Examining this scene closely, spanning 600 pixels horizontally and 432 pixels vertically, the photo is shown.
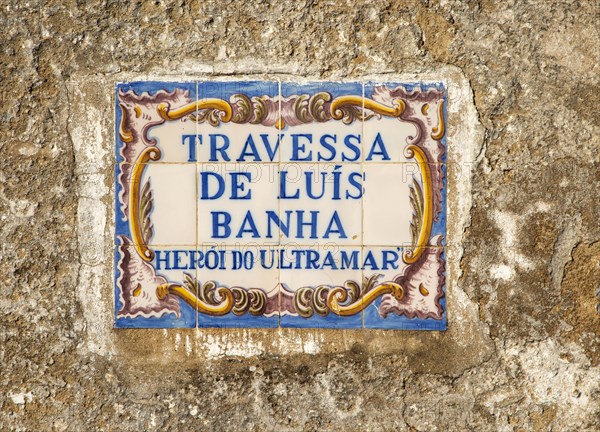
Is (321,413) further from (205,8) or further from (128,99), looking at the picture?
(205,8)

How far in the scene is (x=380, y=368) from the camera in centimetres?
278

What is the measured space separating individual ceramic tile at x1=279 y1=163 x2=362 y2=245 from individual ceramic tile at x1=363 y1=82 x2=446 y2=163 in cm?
15

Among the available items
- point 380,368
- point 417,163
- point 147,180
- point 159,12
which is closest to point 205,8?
point 159,12

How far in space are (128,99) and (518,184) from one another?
1.75m

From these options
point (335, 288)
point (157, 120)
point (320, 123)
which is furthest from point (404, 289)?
point (157, 120)

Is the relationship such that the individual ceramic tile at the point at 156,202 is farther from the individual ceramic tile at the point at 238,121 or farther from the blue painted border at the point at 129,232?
the individual ceramic tile at the point at 238,121

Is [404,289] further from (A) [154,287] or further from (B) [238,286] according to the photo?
(A) [154,287]

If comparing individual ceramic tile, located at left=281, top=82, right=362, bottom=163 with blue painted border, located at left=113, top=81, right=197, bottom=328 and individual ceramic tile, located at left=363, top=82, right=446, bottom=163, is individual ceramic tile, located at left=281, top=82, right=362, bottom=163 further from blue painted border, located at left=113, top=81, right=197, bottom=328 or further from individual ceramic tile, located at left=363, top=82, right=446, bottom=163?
blue painted border, located at left=113, top=81, right=197, bottom=328

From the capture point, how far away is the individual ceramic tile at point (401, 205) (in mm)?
2801

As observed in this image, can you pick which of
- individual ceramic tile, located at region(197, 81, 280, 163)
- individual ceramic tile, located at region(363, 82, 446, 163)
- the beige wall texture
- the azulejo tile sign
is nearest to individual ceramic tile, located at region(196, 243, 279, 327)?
the azulejo tile sign

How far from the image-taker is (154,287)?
2.83m

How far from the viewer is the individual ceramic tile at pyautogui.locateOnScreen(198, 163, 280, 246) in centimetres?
282

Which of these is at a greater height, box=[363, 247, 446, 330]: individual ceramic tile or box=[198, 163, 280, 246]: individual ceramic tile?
box=[198, 163, 280, 246]: individual ceramic tile

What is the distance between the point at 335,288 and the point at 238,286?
430mm
